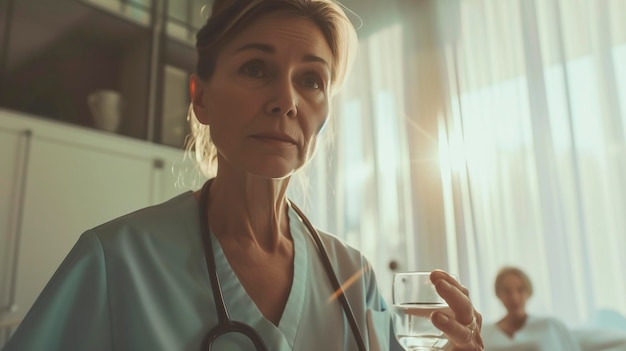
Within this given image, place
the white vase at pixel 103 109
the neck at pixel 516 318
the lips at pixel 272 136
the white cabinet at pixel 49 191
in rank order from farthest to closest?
the white vase at pixel 103 109, the neck at pixel 516 318, the white cabinet at pixel 49 191, the lips at pixel 272 136

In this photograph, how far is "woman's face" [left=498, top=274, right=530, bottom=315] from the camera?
1603 mm

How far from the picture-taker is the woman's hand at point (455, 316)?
0.55m

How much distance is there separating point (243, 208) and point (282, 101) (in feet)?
0.58

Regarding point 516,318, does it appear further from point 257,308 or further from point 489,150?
point 257,308

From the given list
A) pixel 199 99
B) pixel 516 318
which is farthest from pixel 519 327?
pixel 199 99

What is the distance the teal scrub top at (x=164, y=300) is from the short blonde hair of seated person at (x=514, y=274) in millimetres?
1046

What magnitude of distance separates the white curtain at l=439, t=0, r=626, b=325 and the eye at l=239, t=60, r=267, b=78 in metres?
1.27

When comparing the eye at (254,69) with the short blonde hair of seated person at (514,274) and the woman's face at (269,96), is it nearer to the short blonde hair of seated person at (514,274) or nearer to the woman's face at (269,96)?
the woman's face at (269,96)

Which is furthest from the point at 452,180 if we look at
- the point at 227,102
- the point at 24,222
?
the point at 24,222

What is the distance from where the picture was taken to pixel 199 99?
2.44 ft

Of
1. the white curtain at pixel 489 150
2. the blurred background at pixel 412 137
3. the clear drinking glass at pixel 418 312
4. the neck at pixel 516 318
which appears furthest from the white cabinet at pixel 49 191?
Answer: the neck at pixel 516 318

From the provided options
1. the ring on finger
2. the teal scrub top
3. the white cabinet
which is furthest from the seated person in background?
the white cabinet

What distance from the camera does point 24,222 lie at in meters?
1.48

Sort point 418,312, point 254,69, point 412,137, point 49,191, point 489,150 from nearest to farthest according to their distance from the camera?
point 418,312
point 254,69
point 49,191
point 489,150
point 412,137
